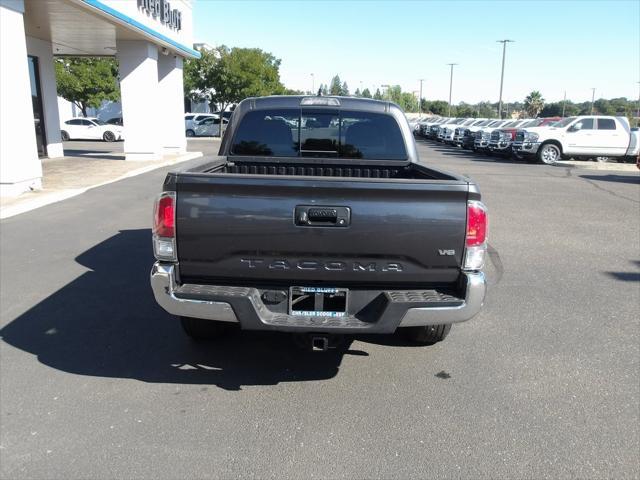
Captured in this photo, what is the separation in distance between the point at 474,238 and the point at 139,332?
294 centimetres

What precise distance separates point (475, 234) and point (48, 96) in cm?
1987

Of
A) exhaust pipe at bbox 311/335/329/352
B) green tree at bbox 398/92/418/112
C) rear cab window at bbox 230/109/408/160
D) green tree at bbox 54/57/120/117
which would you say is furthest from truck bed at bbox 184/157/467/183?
green tree at bbox 398/92/418/112

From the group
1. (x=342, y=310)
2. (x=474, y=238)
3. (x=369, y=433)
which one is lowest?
(x=369, y=433)

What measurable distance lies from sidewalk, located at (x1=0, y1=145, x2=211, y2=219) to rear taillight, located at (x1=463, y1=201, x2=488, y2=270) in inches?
342

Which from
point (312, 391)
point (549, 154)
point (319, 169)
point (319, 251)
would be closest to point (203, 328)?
point (312, 391)

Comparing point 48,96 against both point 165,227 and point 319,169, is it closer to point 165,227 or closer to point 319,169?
point 319,169

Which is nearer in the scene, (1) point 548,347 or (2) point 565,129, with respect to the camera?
(1) point 548,347

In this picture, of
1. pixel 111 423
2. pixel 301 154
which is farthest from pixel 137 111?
pixel 111 423

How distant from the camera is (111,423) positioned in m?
3.26

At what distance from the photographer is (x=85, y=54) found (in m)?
23.3

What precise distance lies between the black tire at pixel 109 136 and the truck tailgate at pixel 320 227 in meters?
30.3

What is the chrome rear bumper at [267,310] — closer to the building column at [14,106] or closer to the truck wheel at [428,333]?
the truck wheel at [428,333]

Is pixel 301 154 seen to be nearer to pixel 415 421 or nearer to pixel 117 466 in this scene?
pixel 415 421

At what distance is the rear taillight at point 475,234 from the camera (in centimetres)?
321
